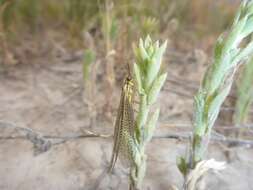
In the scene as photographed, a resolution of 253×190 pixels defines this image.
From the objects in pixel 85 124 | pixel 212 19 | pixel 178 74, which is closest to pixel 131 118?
pixel 85 124

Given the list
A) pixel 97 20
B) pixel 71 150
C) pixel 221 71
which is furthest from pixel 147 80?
pixel 97 20

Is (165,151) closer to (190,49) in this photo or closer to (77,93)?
(77,93)

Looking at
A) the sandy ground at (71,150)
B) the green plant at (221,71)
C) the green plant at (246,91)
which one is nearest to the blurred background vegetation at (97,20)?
the sandy ground at (71,150)

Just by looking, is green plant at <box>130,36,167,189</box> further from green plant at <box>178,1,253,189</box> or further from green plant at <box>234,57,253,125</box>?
green plant at <box>234,57,253,125</box>

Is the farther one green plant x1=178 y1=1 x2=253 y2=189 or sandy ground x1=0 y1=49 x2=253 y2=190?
sandy ground x1=0 y1=49 x2=253 y2=190

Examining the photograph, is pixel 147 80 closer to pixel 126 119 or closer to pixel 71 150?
pixel 126 119

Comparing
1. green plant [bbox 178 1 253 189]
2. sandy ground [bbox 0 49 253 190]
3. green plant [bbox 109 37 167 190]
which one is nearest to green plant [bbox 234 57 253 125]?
sandy ground [bbox 0 49 253 190]

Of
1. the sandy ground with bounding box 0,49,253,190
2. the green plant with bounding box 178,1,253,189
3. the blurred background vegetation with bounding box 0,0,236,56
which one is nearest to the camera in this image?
the green plant with bounding box 178,1,253,189

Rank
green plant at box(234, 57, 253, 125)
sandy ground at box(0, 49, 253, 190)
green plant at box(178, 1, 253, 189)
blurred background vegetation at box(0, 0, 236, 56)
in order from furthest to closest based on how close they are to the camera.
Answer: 1. blurred background vegetation at box(0, 0, 236, 56)
2. green plant at box(234, 57, 253, 125)
3. sandy ground at box(0, 49, 253, 190)
4. green plant at box(178, 1, 253, 189)
